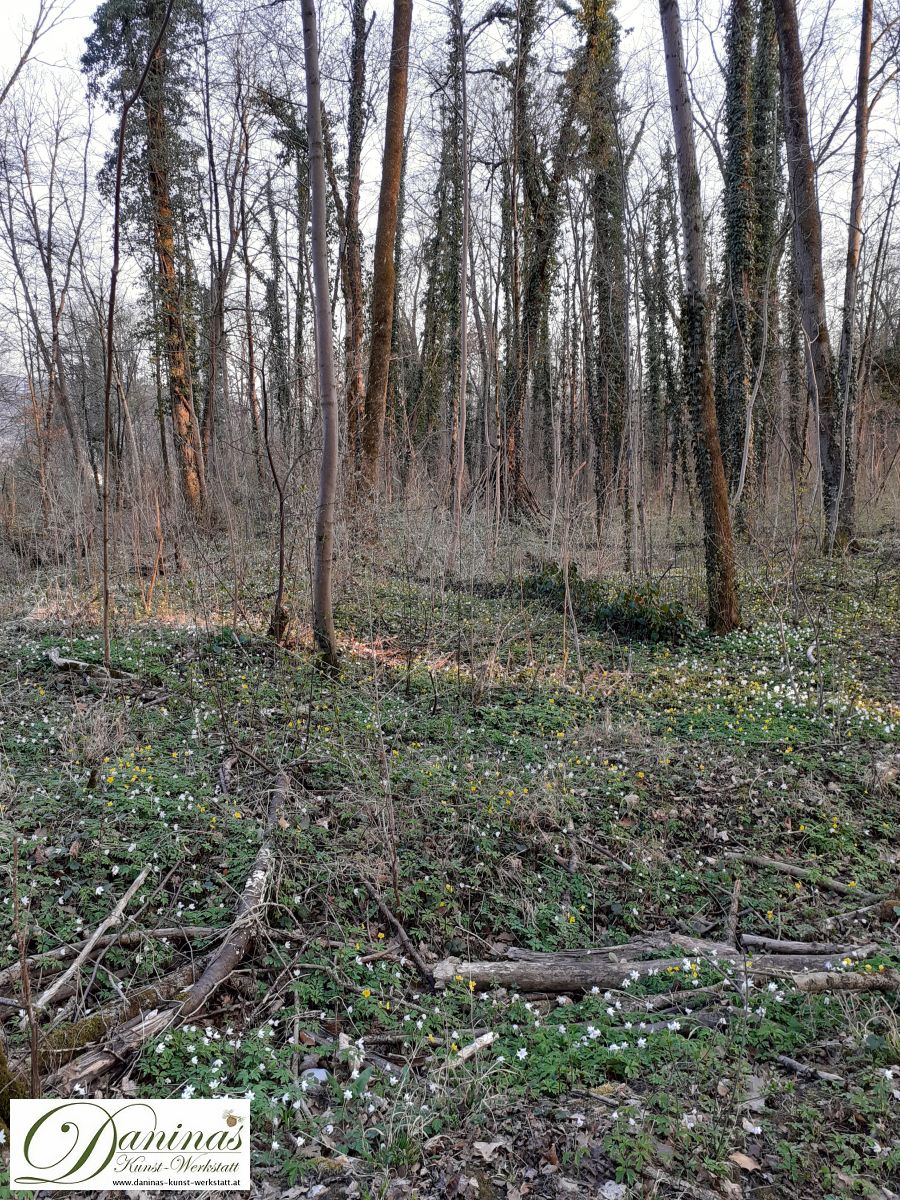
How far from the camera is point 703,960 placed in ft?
9.57

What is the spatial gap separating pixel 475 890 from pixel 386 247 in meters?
9.37

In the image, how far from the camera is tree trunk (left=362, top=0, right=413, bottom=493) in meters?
9.77

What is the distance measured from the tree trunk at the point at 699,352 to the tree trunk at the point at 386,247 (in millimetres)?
4172

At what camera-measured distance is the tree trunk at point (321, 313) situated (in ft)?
17.0

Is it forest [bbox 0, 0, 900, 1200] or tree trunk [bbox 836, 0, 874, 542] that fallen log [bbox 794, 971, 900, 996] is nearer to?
forest [bbox 0, 0, 900, 1200]

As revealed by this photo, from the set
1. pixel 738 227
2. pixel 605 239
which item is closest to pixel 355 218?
pixel 605 239

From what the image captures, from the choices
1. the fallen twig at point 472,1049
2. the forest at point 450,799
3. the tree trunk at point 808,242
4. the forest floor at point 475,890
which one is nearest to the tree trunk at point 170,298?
the forest at point 450,799

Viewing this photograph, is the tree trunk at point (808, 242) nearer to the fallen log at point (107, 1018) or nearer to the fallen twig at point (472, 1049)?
the fallen twig at point (472, 1049)

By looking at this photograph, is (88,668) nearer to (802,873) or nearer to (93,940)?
(93,940)

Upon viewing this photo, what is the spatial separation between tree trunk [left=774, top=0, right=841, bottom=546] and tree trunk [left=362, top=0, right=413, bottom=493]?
5409 mm

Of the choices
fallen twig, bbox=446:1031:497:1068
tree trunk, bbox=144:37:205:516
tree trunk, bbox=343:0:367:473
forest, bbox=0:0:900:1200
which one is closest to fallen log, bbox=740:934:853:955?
forest, bbox=0:0:900:1200

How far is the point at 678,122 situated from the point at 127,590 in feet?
25.7

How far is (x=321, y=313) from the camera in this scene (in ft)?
17.8

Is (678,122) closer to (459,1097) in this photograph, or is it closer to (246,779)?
(246,779)
